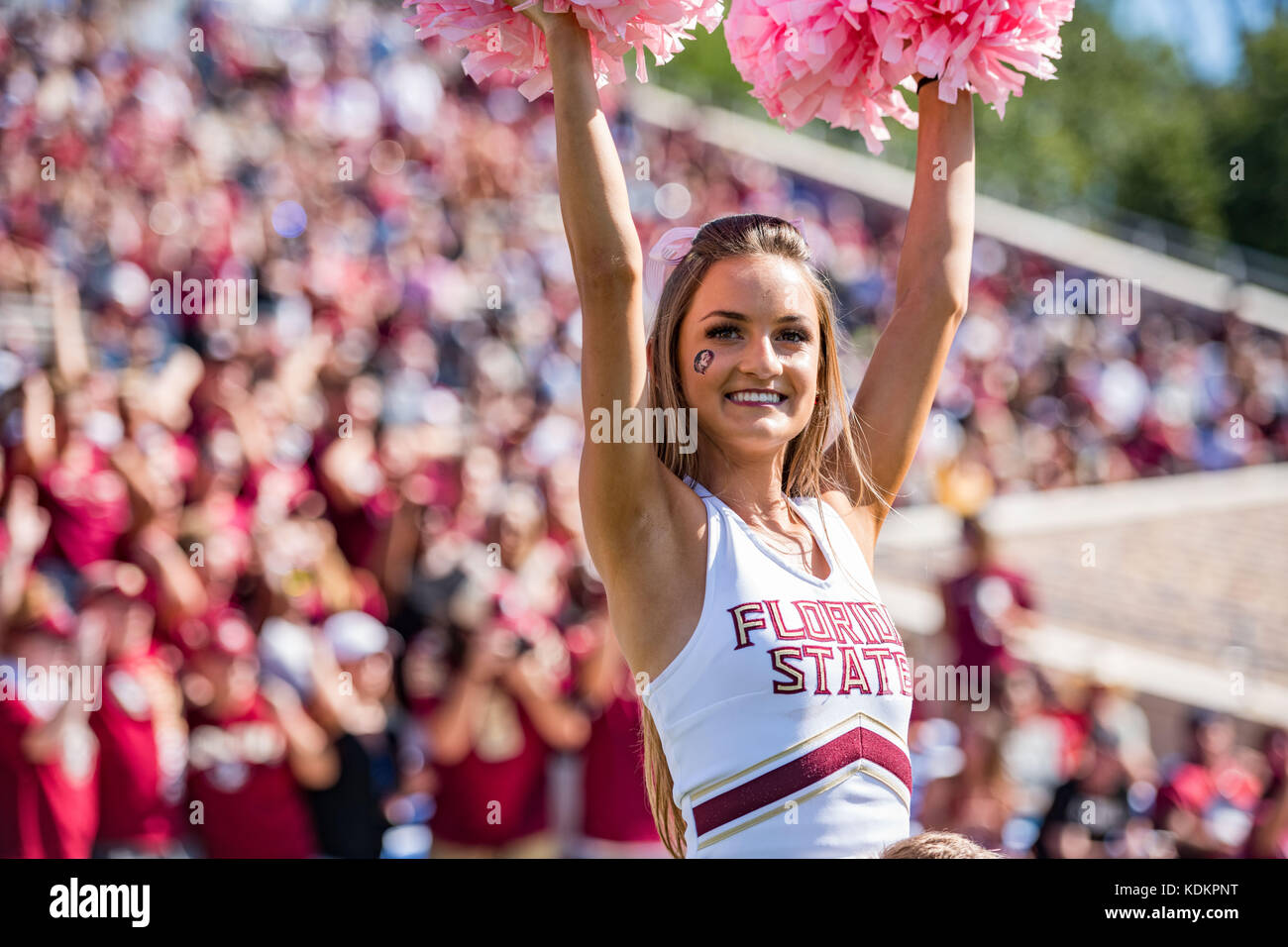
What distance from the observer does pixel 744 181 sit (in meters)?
13.3

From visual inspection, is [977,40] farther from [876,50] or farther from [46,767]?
[46,767]

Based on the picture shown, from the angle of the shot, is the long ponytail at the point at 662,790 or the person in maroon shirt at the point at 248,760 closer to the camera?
the long ponytail at the point at 662,790

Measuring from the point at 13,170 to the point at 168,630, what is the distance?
167 inches

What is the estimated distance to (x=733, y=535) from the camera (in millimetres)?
1752

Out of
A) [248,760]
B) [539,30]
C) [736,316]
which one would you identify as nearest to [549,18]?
[539,30]

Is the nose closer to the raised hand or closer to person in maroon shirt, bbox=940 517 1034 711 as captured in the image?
the raised hand

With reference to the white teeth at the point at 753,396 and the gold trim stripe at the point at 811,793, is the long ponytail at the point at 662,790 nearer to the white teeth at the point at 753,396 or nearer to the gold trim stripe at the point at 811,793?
the gold trim stripe at the point at 811,793

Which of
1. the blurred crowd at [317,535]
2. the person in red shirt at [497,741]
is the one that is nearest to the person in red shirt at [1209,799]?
the blurred crowd at [317,535]

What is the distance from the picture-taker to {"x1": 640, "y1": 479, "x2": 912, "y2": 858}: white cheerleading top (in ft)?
5.41

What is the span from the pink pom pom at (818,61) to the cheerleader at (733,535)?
0.12 m

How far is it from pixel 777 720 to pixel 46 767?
261 centimetres

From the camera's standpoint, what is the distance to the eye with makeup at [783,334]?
1.80 metres

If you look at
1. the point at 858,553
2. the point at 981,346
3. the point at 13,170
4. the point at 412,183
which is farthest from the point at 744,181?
the point at 858,553

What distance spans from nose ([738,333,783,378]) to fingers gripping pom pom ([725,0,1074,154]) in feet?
1.26
